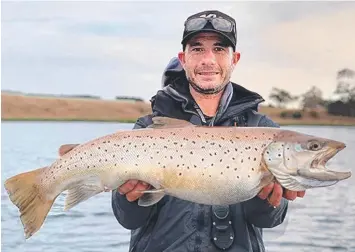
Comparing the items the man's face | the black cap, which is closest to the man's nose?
the man's face

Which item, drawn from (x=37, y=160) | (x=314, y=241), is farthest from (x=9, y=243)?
(x=37, y=160)

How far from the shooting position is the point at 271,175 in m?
2.92

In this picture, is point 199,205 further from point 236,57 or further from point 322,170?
point 236,57

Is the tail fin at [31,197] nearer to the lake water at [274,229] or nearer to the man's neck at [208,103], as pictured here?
the man's neck at [208,103]

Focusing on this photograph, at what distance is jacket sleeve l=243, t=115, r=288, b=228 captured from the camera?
310 cm

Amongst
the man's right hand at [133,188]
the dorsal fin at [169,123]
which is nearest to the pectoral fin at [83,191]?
the man's right hand at [133,188]

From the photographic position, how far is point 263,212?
10.2 ft

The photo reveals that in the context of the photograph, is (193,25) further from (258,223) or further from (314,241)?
(314,241)

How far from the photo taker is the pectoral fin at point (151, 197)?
117 inches

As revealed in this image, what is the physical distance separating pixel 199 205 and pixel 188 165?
333 millimetres

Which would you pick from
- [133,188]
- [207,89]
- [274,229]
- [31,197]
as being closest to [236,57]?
[207,89]

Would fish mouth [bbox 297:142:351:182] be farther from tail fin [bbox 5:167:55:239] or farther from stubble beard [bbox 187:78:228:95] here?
tail fin [bbox 5:167:55:239]

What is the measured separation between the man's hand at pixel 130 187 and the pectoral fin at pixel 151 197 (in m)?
0.03

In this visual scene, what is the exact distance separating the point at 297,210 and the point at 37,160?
682 cm
